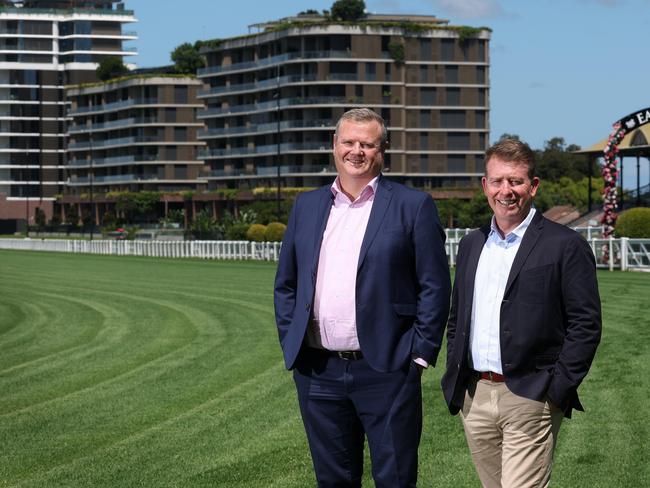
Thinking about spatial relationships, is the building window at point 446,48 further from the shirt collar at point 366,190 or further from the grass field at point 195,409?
the shirt collar at point 366,190

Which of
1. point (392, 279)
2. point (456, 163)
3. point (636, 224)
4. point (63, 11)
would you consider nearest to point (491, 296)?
point (392, 279)

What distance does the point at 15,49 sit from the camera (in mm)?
177000

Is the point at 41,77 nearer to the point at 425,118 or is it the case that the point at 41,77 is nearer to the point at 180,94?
the point at 180,94

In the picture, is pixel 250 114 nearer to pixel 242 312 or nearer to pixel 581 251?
pixel 242 312

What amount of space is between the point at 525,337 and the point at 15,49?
17847 cm

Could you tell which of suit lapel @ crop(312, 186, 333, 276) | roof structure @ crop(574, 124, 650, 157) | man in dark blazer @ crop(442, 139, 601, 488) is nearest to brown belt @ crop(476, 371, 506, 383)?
man in dark blazer @ crop(442, 139, 601, 488)

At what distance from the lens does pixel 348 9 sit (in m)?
130

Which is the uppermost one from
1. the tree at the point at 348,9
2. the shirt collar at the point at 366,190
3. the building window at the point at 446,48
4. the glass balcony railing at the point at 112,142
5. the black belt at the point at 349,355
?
the tree at the point at 348,9

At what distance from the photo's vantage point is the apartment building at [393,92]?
Answer: 126 metres

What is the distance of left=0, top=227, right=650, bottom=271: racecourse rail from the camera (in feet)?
123

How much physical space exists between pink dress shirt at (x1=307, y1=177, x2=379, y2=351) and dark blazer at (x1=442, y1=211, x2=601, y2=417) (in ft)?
2.37

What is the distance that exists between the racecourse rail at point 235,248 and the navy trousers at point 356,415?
15557mm

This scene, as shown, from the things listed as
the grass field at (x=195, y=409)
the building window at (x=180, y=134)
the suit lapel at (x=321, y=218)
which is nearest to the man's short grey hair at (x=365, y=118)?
the suit lapel at (x=321, y=218)

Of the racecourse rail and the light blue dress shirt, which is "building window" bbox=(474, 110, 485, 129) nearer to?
the racecourse rail
